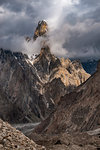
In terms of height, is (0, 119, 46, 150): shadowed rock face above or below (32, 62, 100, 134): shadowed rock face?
below

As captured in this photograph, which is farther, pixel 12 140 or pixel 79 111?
pixel 79 111

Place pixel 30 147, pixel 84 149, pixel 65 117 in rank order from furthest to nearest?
pixel 65 117, pixel 84 149, pixel 30 147

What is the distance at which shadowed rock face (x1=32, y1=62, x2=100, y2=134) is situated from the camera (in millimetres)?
80812

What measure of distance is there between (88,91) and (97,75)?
21.9ft

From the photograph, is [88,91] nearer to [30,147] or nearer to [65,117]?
[65,117]

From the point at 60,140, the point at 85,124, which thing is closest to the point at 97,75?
the point at 85,124

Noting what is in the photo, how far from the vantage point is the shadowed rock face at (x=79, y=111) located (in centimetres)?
8081

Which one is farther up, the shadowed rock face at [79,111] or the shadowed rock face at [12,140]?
the shadowed rock face at [79,111]

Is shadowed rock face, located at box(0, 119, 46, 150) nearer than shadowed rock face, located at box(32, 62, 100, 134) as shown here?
Yes

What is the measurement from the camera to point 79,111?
88.9m

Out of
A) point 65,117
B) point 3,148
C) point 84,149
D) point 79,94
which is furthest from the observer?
point 79,94

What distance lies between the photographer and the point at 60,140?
23.7m

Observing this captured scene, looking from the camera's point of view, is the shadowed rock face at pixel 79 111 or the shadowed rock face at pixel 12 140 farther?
the shadowed rock face at pixel 79 111

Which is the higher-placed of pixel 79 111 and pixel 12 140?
pixel 79 111
